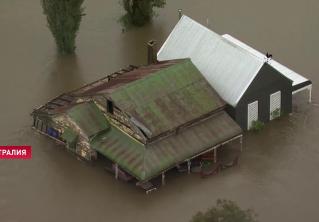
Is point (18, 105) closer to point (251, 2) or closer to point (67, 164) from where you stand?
point (67, 164)

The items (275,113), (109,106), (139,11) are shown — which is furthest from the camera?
(139,11)

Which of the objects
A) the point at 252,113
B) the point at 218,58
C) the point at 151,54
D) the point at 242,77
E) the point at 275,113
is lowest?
the point at 252,113

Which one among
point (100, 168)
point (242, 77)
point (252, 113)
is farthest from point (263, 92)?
point (100, 168)

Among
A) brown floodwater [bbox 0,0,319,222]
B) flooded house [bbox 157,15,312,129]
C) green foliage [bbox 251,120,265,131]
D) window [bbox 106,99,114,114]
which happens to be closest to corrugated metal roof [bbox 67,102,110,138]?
window [bbox 106,99,114,114]

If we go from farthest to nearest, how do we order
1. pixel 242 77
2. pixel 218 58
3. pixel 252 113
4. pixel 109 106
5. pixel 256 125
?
pixel 218 58, pixel 256 125, pixel 252 113, pixel 242 77, pixel 109 106

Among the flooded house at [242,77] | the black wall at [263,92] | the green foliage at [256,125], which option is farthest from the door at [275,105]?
the green foliage at [256,125]

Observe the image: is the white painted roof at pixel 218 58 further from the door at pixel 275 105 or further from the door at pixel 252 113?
the door at pixel 275 105

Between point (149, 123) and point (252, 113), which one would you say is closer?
point (149, 123)

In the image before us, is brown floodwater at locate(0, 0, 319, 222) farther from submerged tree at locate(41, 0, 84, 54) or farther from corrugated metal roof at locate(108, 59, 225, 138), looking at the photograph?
corrugated metal roof at locate(108, 59, 225, 138)

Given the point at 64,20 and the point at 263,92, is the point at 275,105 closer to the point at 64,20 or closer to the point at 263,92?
the point at 263,92
